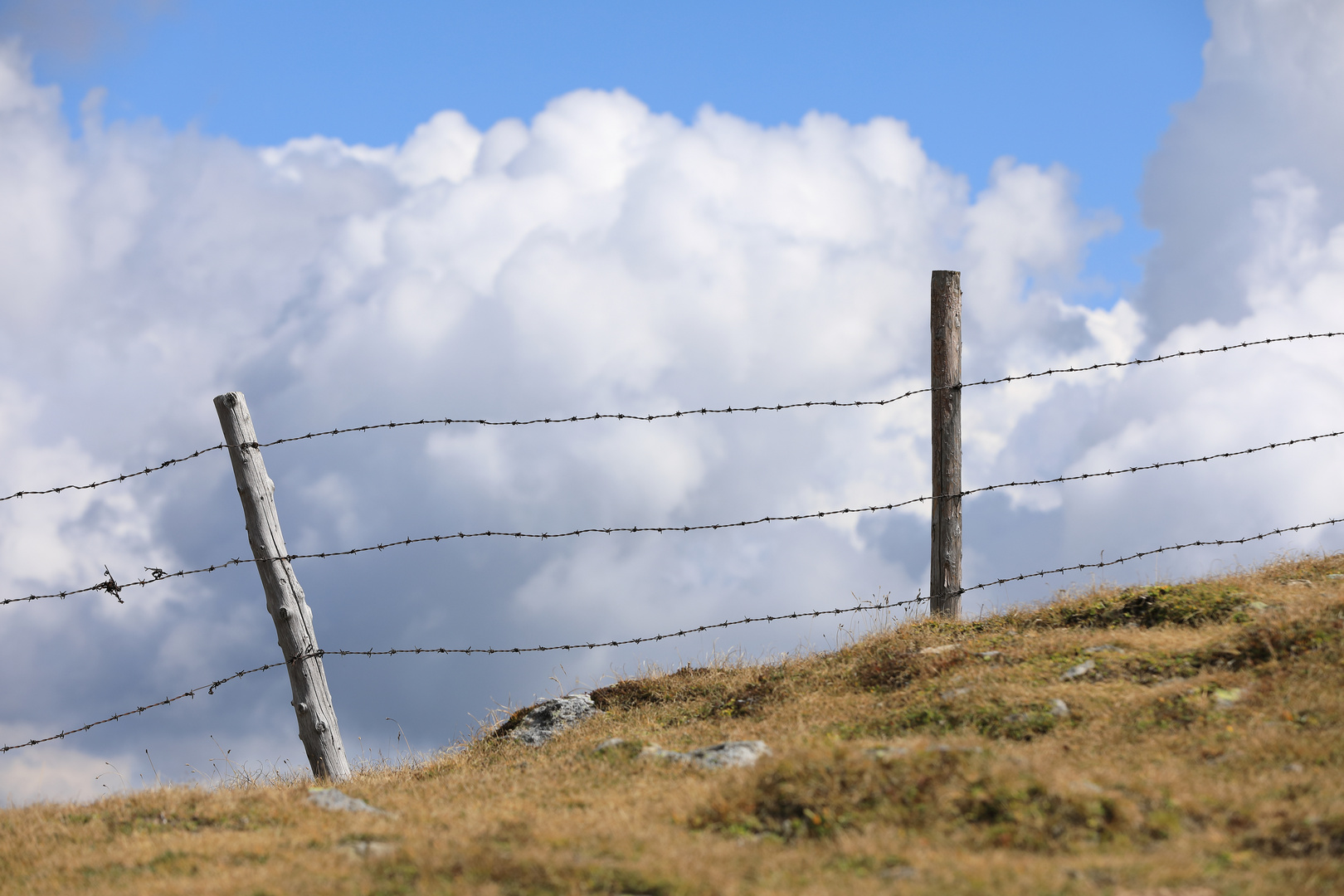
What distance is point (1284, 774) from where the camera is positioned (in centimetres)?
579

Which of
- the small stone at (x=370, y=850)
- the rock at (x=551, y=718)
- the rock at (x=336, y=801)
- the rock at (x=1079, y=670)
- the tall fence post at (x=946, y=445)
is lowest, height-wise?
the rock at (x=336, y=801)

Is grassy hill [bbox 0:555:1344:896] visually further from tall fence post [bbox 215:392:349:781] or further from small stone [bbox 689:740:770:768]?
tall fence post [bbox 215:392:349:781]

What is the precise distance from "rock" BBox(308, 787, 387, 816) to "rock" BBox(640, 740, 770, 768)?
6.64ft

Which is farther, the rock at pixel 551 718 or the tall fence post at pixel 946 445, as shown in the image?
the tall fence post at pixel 946 445

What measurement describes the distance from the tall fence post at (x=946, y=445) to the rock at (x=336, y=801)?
577cm

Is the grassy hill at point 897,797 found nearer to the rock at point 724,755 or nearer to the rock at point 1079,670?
the rock at point 1079,670

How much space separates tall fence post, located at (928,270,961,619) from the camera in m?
10.2

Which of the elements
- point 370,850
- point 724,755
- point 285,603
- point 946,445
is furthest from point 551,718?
point 946,445

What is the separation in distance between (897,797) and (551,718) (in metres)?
4.83

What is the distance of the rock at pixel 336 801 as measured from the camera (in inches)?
270

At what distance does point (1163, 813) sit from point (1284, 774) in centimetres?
110

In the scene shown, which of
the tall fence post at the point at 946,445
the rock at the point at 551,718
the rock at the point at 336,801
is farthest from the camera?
the tall fence post at the point at 946,445

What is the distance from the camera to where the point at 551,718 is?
31.9ft

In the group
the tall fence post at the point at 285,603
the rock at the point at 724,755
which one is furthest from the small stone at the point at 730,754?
the tall fence post at the point at 285,603
